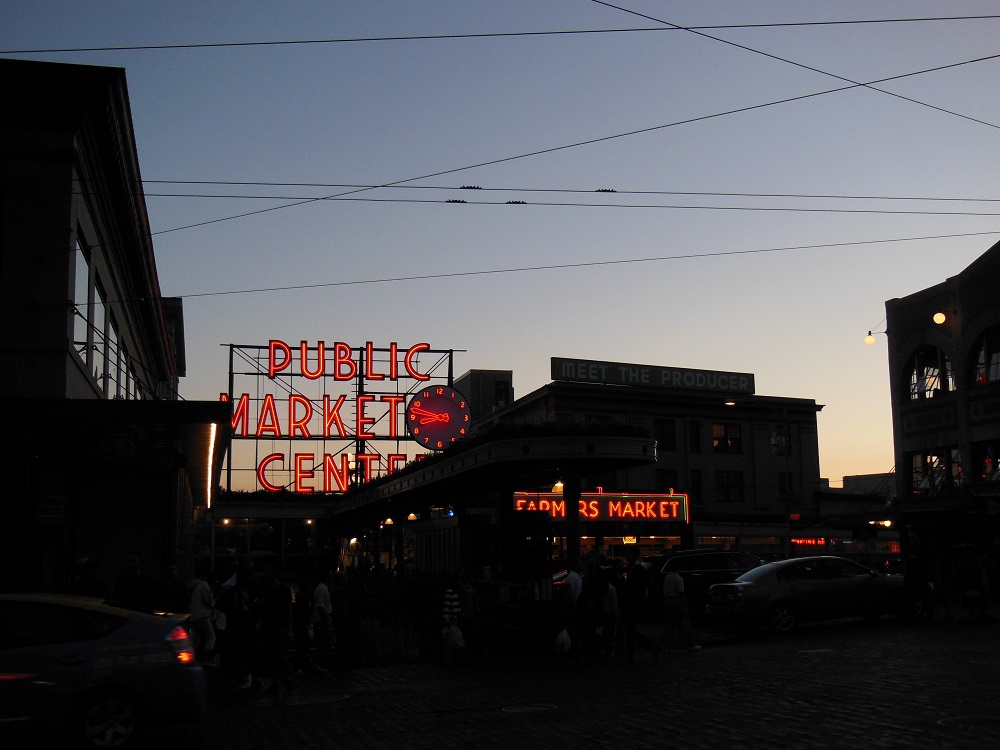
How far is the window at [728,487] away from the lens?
6869 centimetres

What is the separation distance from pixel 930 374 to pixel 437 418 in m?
21.2

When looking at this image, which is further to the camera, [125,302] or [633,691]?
[125,302]

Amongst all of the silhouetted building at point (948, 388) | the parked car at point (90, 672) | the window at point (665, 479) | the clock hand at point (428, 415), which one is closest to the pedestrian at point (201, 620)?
the parked car at point (90, 672)

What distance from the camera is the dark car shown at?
25.8m

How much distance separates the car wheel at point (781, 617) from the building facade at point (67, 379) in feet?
38.4

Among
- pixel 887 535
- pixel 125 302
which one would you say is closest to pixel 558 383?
pixel 887 535

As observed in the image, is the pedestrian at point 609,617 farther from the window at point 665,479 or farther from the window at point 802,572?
the window at point 665,479

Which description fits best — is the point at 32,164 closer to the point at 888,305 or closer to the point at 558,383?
the point at 888,305

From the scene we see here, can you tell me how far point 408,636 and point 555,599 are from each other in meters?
5.89

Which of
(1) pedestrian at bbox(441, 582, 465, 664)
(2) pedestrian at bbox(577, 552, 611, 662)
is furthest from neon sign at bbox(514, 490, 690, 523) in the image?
(2) pedestrian at bbox(577, 552, 611, 662)

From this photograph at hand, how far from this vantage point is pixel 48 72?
18688mm

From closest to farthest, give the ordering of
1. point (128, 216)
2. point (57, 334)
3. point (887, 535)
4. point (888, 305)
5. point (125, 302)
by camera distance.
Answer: point (57, 334)
point (128, 216)
point (125, 302)
point (888, 305)
point (887, 535)

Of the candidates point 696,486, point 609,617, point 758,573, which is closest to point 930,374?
point 758,573

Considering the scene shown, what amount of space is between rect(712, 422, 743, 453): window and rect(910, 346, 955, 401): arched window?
25.5 meters
